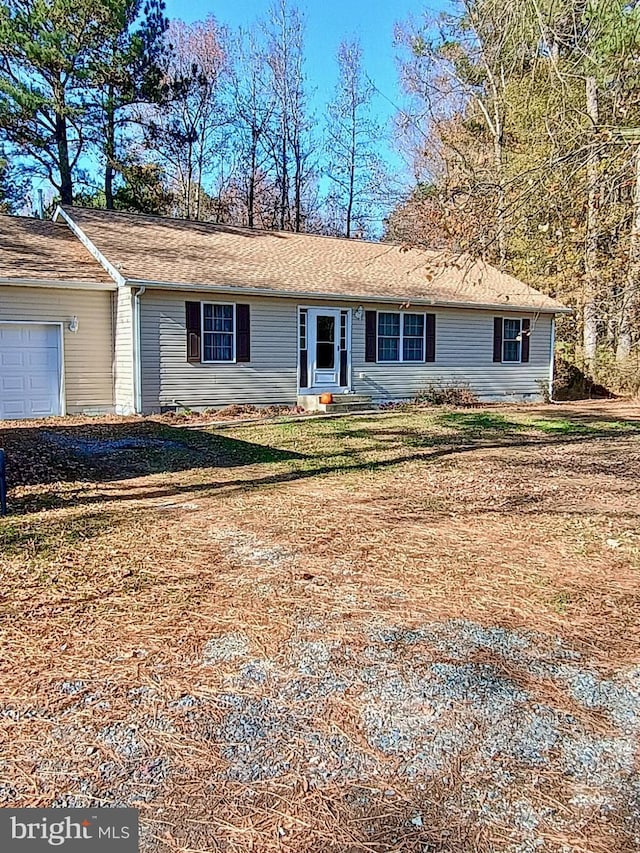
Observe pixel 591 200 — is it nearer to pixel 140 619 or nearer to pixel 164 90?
pixel 140 619

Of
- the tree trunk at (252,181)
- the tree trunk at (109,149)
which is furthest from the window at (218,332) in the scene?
the tree trunk at (252,181)

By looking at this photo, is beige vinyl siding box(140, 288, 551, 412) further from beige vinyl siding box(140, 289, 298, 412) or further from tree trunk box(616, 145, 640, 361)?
tree trunk box(616, 145, 640, 361)

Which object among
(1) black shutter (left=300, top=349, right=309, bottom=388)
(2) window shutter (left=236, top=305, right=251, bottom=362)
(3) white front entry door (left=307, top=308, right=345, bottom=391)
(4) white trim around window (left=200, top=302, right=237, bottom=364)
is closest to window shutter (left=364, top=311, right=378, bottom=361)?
(3) white front entry door (left=307, top=308, right=345, bottom=391)

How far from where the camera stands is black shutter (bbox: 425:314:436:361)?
632 inches

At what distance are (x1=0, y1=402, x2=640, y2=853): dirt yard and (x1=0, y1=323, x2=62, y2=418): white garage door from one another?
6.82 meters

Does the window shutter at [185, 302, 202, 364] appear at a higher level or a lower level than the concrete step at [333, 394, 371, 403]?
higher

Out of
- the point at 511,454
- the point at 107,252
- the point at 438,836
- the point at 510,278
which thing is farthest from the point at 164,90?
the point at 438,836

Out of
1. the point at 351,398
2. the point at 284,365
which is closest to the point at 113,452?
the point at 284,365

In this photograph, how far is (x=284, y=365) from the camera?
46.8 feet

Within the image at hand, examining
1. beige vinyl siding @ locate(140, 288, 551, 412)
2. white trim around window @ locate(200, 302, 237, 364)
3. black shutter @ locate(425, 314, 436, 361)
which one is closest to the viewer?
beige vinyl siding @ locate(140, 288, 551, 412)

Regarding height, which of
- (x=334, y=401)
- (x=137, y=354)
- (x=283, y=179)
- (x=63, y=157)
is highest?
(x=283, y=179)

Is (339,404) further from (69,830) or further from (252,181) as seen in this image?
(252,181)

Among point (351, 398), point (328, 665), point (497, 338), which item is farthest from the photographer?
point (497, 338)

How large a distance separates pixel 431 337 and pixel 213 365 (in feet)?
19.0
